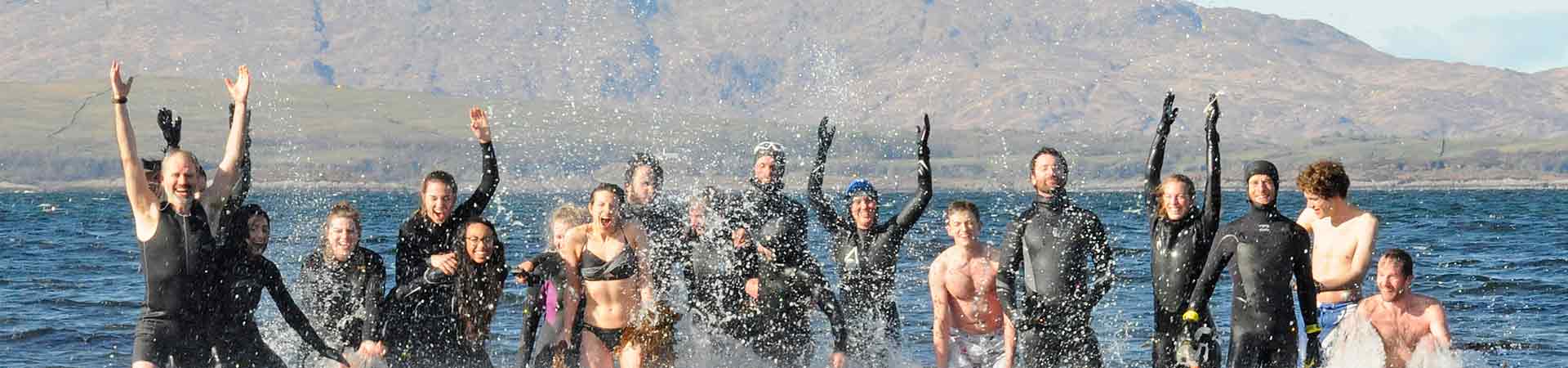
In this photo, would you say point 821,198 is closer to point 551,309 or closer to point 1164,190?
point 551,309

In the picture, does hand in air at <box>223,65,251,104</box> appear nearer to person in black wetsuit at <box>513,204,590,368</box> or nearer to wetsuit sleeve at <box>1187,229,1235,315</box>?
person in black wetsuit at <box>513,204,590,368</box>

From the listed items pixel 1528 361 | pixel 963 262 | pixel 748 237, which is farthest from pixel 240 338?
pixel 1528 361

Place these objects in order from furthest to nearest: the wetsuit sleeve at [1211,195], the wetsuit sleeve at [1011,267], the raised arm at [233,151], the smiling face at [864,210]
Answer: the smiling face at [864,210] → the wetsuit sleeve at [1011,267] → the wetsuit sleeve at [1211,195] → the raised arm at [233,151]

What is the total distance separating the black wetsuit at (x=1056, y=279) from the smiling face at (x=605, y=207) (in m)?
2.83

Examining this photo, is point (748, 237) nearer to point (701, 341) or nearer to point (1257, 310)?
point (701, 341)

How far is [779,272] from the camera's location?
517 inches

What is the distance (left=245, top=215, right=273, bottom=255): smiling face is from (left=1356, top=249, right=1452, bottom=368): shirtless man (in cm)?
754

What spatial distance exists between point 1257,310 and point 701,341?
16.4ft

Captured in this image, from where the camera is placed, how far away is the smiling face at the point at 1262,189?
35.4ft

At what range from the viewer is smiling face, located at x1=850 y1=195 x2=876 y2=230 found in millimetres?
12974

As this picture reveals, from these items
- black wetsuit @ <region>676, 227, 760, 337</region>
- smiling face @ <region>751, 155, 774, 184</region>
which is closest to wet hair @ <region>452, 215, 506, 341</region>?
black wetsuit @ <region>676, 227, 760, 337</region>

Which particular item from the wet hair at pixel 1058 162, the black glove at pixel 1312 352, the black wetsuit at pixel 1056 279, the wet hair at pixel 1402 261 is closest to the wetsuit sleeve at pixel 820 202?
the black wetsuit at pixel 1056 279

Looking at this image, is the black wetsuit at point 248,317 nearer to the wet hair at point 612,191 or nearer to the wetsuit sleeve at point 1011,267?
the wet hair at point 612,191

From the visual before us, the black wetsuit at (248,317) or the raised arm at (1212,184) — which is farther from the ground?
the raised arm at (1212,184)
